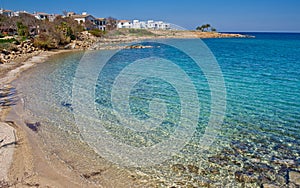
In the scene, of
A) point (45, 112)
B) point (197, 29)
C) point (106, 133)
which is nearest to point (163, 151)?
point (106, 133)

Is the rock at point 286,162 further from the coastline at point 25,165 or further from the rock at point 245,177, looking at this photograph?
the coastline at point 25,165

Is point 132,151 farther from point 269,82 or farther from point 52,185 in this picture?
point 269,82

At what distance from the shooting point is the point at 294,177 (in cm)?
721

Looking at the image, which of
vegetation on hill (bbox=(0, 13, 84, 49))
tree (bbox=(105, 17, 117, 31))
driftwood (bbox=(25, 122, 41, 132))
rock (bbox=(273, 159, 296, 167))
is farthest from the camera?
tree (bbox=(105, 17, 117, 31))

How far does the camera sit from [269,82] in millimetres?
20047

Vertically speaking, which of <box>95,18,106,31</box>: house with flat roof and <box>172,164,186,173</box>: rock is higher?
<box>95,18,106,31</box>: house with flat roof

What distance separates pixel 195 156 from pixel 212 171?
39.9 inches

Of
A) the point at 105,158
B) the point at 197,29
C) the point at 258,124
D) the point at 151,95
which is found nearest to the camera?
the point at 105,158

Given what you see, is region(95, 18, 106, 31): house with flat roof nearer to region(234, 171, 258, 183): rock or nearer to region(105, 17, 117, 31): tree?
region(105, 17, 117, 31): tree

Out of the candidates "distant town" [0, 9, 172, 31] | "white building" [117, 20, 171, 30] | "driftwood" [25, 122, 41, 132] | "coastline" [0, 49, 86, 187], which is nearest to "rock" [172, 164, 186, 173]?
"coastline" [0, 49, 86, 187]

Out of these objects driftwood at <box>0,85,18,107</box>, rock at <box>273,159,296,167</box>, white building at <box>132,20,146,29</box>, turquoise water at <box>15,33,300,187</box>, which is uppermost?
white building at <box>132,20,146,29</box>

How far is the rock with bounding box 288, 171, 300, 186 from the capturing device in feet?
22.8

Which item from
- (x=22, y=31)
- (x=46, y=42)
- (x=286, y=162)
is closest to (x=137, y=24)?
(x=22, y=31)

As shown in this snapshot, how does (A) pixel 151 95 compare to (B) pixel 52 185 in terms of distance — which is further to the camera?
(A) pixel 151 95
